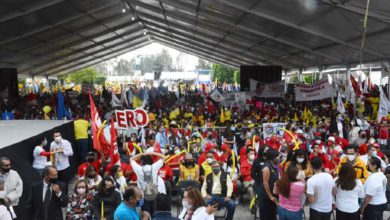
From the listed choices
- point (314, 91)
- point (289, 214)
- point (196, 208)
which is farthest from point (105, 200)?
point (314, 91)

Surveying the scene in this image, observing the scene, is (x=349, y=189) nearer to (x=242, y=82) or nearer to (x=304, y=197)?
(x=304, y=197)

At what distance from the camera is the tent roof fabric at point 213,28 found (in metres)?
15.9

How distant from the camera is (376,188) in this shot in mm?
6012

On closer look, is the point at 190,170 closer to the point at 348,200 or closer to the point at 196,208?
the point at 348,200

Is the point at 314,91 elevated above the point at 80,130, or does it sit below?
above

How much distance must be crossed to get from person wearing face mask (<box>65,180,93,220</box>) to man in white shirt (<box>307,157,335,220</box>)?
2992 millimetres

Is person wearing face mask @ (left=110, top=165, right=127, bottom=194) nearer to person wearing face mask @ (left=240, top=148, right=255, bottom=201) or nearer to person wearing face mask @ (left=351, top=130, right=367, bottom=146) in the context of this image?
person wearing face mask @ (left=240, top=148, right=255, bottom=201)

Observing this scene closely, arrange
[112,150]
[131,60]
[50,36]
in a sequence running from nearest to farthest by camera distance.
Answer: [112,150] < [50,36] < [131,60]

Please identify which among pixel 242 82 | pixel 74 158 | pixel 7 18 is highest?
pixel 7 18

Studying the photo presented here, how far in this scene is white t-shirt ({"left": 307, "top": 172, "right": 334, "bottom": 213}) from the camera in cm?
574

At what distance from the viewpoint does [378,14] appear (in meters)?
12.9

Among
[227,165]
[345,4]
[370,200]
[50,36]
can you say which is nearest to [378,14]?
[345,4]

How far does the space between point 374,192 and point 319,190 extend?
2.86 ft

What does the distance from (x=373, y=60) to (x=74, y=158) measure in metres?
14.8
